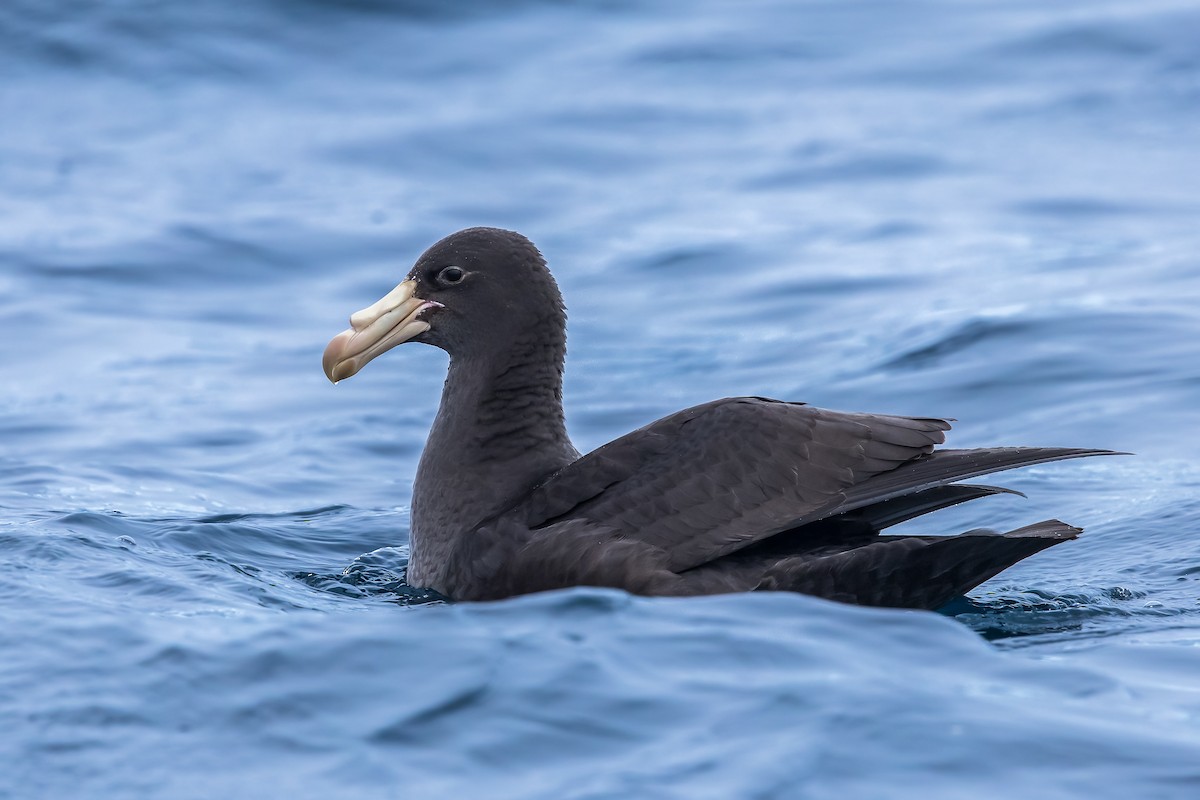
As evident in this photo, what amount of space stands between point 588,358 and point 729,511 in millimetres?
6977

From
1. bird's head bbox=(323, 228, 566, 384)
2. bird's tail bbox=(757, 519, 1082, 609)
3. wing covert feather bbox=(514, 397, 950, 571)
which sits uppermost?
bird's head bbox=(323, 228, 566, 384)

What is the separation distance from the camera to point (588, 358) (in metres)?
13.9

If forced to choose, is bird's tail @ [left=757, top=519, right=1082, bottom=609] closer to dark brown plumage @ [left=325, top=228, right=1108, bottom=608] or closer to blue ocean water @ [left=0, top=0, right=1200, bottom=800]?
dark brown plumage @ [left=325, top=228, right=1108, bottom=608]

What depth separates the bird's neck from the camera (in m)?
7.61

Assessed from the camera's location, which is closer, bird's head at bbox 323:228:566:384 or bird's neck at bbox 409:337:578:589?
bird's neck at bbox 409:337:578:589

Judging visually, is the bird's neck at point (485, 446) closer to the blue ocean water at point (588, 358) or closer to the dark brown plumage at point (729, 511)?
the dark brown plumage at point (729, 511)

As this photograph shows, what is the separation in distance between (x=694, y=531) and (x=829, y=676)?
129 cm

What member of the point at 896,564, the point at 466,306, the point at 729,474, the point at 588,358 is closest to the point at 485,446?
the point at 466,306

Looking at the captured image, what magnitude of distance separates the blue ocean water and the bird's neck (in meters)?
0.38

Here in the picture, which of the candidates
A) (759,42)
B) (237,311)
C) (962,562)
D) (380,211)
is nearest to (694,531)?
(962,562)

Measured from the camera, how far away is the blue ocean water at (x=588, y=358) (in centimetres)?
548

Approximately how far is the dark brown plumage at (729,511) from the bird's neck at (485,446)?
1 cm

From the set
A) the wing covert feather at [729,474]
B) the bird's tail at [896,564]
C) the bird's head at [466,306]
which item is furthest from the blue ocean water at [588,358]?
the bird's head at [466,306]

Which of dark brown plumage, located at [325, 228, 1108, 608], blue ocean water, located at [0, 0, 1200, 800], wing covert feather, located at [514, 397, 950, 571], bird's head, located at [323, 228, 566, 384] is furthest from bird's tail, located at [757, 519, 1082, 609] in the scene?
bird's head, located at [323, 228, 566, 384]
